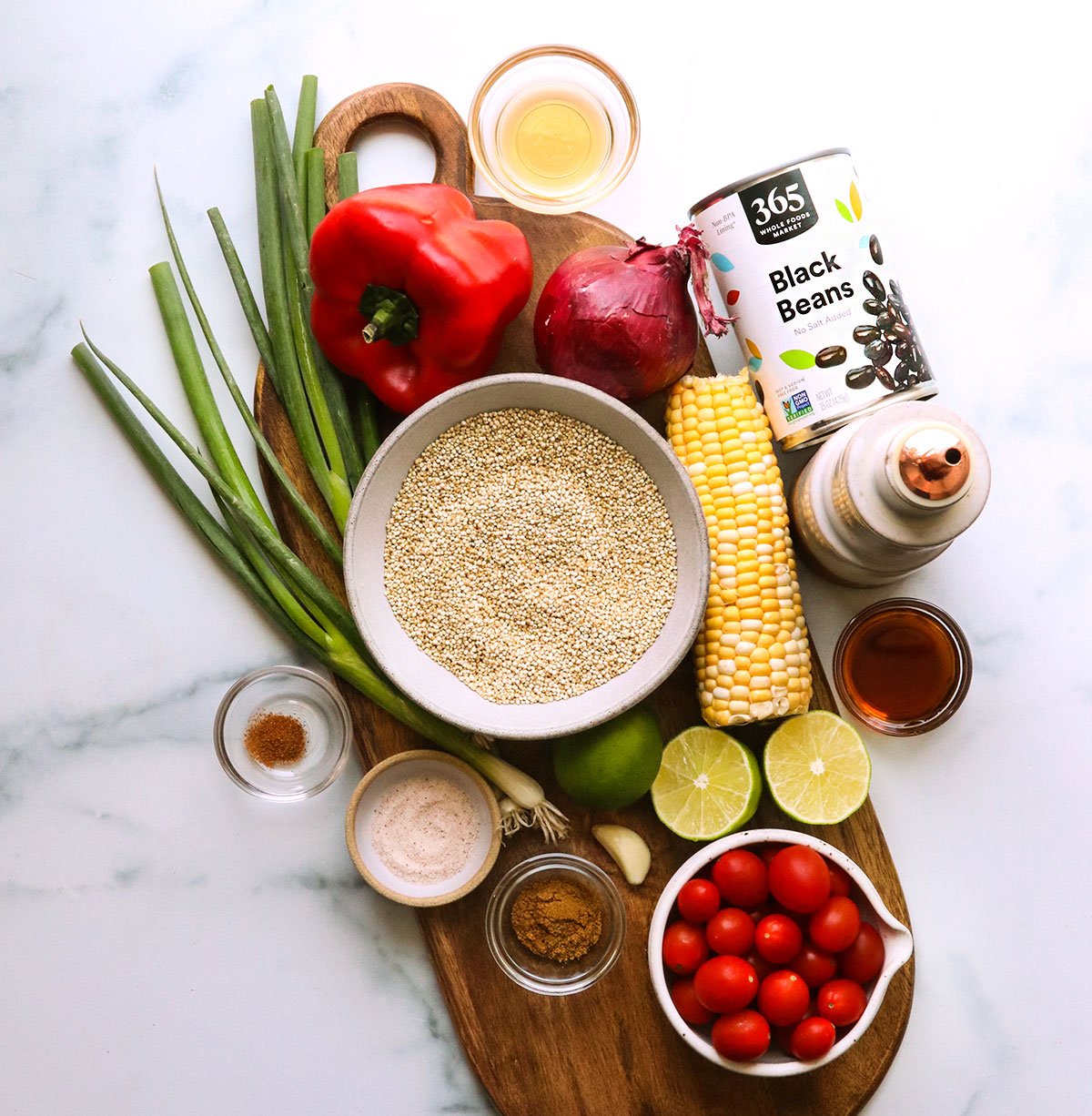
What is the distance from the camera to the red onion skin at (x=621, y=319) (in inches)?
61.6

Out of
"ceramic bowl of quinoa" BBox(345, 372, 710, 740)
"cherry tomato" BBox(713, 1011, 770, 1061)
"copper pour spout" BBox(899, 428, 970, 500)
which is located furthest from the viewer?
"ceramic bowl of quinoa" BBox(345, 372, 710, 740)

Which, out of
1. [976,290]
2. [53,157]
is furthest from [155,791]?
[976,290]

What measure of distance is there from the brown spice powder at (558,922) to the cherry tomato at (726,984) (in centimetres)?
19

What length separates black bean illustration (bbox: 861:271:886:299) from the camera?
61.2 inches

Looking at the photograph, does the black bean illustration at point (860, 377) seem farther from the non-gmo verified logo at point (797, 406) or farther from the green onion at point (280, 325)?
the green onion at point (280, 325)

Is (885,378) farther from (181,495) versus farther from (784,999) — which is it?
(181,495)

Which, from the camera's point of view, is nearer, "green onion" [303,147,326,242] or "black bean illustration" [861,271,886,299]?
"black bean illustration" [861,271,886,299]

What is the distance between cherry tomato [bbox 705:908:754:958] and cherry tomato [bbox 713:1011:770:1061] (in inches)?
3.5

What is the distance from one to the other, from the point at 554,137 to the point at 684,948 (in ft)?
4.40

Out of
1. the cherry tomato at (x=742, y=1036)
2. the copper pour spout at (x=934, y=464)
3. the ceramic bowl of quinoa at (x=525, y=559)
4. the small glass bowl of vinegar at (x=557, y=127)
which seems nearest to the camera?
the copper pour spout at (x=934, y=464)

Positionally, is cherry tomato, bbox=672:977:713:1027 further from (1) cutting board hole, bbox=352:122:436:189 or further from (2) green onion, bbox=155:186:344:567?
(1) cutting board hole, bbox=352:122:436:189

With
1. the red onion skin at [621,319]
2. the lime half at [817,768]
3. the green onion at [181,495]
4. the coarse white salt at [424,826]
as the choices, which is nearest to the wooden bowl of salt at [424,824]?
the coarse white salt at [424,826]

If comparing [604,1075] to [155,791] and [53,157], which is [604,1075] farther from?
[53,157]

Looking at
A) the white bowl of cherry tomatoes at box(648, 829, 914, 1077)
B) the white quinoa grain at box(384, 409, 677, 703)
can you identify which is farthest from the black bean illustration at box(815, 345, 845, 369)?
the white bowl of cherry tomatoes at box(648, 829, 914, 1077)
